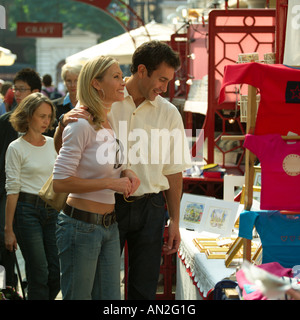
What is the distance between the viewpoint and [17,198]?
4695 millimetres

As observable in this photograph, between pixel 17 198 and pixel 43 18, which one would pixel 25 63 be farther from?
pixel 17 198

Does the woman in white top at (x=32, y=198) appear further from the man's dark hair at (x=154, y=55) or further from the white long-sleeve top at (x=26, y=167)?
the man's dark hair at (x=154, y=55)

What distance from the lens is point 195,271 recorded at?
13.8ft

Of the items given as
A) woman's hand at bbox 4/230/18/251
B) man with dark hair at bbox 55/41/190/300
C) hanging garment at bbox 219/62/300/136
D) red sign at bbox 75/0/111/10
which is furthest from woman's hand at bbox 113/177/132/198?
red sign at bbox 75/0/111/10

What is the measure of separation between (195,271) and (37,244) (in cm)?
125

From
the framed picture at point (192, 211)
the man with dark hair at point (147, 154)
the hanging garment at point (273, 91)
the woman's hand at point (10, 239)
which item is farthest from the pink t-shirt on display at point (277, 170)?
the woman's hand at point (10, 239)

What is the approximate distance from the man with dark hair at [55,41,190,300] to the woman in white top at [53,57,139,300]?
0.30 metres

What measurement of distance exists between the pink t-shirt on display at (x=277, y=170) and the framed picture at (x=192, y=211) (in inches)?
62.3

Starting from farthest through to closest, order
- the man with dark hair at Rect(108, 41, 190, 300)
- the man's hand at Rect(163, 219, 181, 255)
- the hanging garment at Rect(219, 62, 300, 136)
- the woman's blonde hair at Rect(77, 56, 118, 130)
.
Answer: the man's hand at Rect(163, 219, 181, 255)
the man with dark hair at Rect(108, 41, 190, 300)
the hanging garment at Rect(219, 62, 300, 136)
the woman's blonde hair at Rect(77, 56, 118, 130)

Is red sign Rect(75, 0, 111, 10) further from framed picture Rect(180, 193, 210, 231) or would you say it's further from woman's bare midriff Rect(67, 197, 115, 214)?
woman's bare midriff Rect(67, 197, 115, 214)

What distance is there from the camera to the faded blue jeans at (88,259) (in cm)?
314

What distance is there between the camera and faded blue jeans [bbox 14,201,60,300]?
15.4 ft
